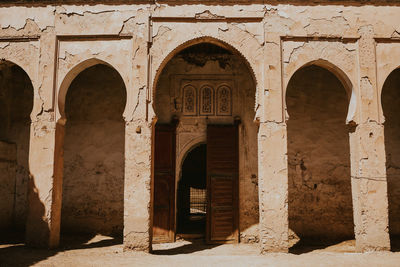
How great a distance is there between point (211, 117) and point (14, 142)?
551 centimetres

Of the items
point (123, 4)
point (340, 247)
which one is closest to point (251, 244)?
point (340, 247)

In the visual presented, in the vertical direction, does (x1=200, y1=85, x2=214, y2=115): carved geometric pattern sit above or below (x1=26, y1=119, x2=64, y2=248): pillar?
above

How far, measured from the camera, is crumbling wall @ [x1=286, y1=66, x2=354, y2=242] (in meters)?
8.68

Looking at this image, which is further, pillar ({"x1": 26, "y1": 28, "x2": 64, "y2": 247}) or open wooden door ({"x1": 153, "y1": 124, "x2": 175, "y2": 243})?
open wooden door ({"x1": 153, "y1": 124, "x2": 175, "y2": 243})

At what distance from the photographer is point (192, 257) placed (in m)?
6.58

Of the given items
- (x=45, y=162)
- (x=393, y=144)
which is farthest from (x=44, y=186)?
(x=393, y=144)

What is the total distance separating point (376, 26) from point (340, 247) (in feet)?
16.7

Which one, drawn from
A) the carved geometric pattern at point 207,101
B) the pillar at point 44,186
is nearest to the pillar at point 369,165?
the carved geometric pattern at point 207,101

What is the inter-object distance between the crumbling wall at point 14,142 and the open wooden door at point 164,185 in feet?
11.7

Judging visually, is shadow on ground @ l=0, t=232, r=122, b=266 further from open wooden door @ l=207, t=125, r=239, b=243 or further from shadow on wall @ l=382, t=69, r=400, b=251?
shadow on wall @ l=382, t=69, r=400, b=251

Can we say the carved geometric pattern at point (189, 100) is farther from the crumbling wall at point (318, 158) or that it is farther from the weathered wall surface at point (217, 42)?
the crumbling wall at point (318, 158)

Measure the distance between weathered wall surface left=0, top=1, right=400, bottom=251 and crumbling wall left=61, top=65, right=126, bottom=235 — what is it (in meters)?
1.96

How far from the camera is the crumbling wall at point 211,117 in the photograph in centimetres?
883

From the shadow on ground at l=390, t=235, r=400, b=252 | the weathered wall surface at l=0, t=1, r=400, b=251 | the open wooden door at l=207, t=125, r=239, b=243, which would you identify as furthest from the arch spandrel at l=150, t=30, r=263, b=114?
the shadow on ground at l=390, t=235, r=400, b=252
